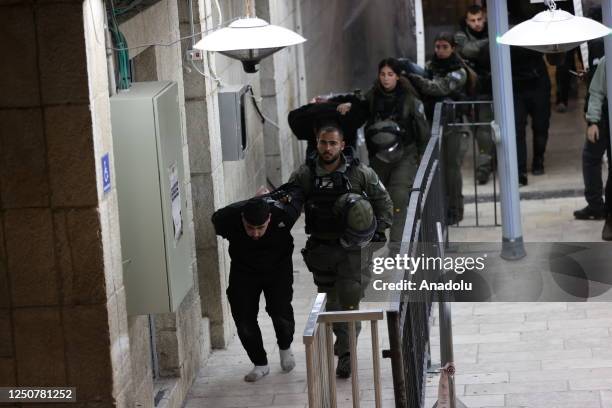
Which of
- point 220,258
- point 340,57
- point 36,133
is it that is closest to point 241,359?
point 220,258

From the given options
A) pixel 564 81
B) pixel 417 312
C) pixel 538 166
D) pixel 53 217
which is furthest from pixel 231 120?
pixel 564 81

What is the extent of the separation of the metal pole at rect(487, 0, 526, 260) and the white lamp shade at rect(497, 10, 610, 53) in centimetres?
177

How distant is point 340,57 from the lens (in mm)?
17016

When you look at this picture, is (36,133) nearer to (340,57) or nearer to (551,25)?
(551,25)

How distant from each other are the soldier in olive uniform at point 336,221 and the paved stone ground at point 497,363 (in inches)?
21.1

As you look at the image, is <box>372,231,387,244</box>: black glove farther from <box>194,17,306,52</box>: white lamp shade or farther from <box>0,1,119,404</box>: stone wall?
<box>0,1,119,404</box>: stone wall

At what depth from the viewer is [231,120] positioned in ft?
34.9

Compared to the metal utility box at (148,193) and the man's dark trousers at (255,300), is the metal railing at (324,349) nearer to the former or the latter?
the metal utility box at (148,193)

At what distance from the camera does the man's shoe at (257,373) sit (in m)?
9.80

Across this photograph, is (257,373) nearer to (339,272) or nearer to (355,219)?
(339,272)

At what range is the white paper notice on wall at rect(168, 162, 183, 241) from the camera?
7.91 meters

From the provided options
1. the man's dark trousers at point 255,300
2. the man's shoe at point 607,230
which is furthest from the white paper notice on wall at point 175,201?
the man's shoe at point 607,230

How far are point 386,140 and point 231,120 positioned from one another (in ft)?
5.76

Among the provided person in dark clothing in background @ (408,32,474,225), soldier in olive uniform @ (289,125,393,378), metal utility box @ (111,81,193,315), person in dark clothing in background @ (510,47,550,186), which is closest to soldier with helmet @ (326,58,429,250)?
person in dark clothing in background @ (408,32,474,225)
